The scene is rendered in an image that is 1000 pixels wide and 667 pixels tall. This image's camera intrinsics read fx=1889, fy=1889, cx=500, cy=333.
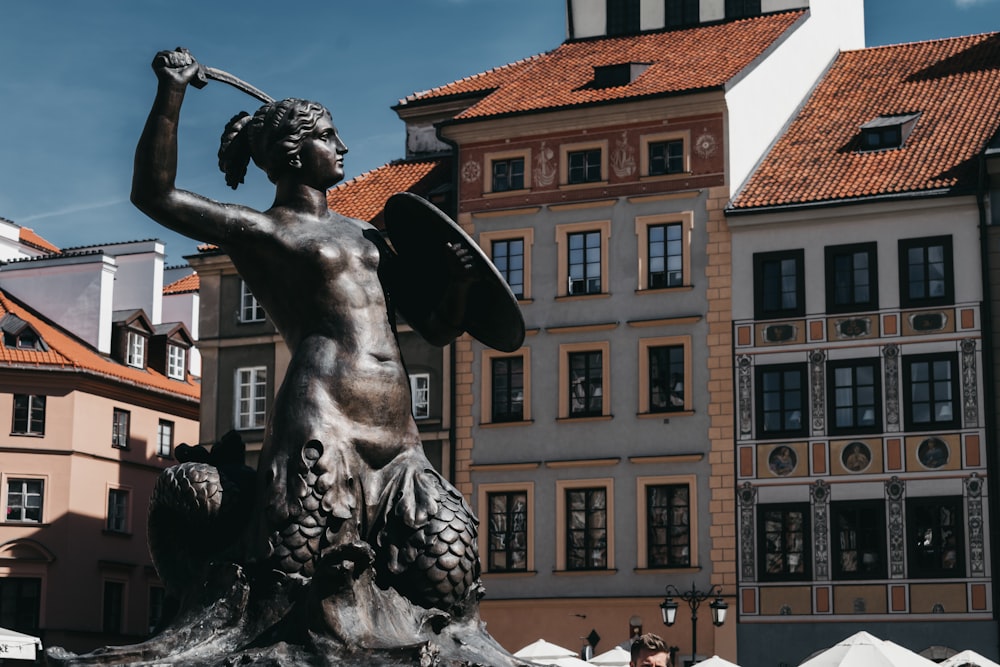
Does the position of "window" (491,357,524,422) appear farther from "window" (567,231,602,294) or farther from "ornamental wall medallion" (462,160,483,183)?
"ornamental wall medallion" (462,160,483,183)

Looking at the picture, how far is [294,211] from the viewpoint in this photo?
712 centimetres

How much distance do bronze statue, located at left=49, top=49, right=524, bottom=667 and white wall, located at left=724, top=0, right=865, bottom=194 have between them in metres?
32.8

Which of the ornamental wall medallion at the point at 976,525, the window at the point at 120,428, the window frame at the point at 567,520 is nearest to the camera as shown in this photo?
the ornamental wall medallion at the point at 976,525

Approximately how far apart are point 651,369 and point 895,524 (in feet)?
Answer: 20.6

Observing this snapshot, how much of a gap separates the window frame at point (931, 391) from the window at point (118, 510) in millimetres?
22096

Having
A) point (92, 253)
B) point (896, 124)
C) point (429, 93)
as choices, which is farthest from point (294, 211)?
point (92, 253)

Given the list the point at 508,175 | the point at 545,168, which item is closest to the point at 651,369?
the point at 545,168

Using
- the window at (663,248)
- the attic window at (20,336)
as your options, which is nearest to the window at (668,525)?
the window at (663,248)

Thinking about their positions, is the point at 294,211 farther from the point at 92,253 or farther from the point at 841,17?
the point at 92,253

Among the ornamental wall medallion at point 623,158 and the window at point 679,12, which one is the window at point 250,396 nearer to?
the ornamental wall medallion at point 623,158

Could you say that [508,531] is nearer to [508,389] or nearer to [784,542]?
[508,389]

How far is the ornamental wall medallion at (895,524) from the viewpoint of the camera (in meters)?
35.8

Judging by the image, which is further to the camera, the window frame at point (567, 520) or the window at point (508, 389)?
the window at point (508, 389)

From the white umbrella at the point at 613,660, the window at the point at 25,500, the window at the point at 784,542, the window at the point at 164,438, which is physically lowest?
the white umbrella at the point at 613,660
